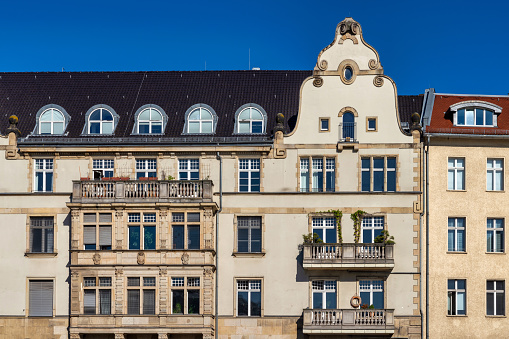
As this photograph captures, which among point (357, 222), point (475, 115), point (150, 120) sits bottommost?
point (357, 222)

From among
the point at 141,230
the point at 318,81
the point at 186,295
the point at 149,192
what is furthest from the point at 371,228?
the point at 141,230

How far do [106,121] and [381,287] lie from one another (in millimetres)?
17793

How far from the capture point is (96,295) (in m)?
63.9

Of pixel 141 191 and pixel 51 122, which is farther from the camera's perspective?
pixel 51 122

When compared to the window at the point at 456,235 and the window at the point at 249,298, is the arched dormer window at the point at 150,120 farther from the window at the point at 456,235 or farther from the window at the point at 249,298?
the window at the point at 456,235

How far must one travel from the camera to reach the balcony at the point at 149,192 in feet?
211

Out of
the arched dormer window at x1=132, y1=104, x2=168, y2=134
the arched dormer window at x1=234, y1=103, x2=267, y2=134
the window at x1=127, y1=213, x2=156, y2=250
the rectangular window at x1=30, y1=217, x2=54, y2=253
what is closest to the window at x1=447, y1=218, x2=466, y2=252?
the arched dormer window at x1=234, y1=103, x2=267, y2=134

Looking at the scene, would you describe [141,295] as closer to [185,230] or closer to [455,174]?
[185,230]

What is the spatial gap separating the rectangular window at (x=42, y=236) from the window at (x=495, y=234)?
23617 millimetres

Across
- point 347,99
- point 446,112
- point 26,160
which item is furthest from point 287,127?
point 26,160

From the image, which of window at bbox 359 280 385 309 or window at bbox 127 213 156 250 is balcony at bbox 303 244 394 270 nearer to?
window at bbox 359 280 385 309

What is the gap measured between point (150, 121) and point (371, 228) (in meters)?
13.7

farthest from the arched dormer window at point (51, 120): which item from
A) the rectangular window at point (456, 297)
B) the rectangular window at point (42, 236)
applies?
the rectangular window at point (456, 297)

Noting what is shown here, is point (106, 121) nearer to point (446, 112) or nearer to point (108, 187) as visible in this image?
point (108, 187)
